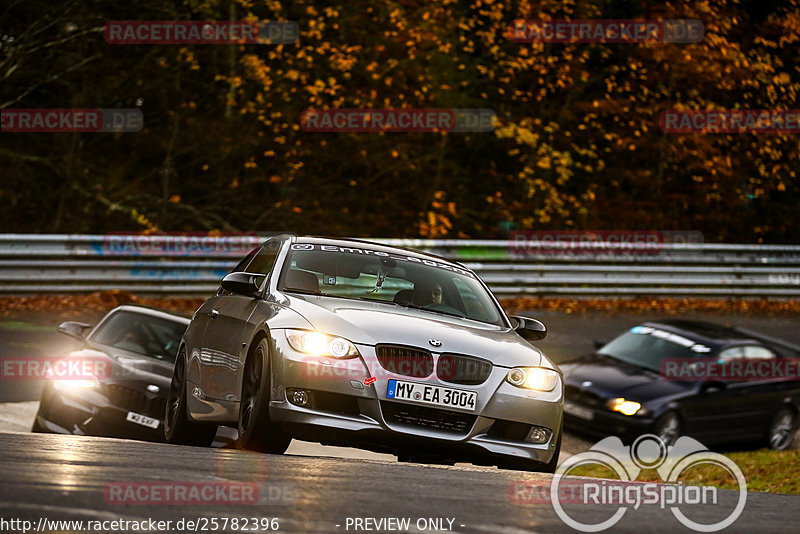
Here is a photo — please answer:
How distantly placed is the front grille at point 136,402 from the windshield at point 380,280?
2.74m

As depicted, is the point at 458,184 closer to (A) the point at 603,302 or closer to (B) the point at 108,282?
(A) the point at 603,302

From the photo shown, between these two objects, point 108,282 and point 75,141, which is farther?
point 75,141

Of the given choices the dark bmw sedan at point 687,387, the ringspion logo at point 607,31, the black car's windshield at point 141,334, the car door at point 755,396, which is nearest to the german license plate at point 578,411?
the dark bmw sedan at point 687,387

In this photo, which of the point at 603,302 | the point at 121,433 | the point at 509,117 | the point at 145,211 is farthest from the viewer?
the point at 509,117

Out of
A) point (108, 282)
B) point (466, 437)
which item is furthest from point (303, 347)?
point (108, 282)

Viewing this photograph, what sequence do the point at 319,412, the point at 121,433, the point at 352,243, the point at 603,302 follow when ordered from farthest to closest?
the point at 603,302
the point at 121,433
the point at 352,243
the point at 319,412

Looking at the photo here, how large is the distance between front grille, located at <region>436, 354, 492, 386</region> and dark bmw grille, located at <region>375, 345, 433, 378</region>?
0.25 ft

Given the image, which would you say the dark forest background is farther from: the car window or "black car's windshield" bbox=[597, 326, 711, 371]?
the car window

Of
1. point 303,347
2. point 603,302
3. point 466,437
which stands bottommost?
point 603,302

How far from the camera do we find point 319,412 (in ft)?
25.4

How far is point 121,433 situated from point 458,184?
67.1 feet

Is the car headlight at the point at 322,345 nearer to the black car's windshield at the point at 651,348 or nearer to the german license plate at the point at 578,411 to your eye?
the german license plate at the point at 578,411

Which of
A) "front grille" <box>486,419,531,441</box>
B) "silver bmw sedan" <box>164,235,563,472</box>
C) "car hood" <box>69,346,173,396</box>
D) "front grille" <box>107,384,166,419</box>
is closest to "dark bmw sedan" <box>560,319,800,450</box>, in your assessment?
"car hood" <box>69,346,173,396</box>

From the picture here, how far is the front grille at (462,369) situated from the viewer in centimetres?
779
